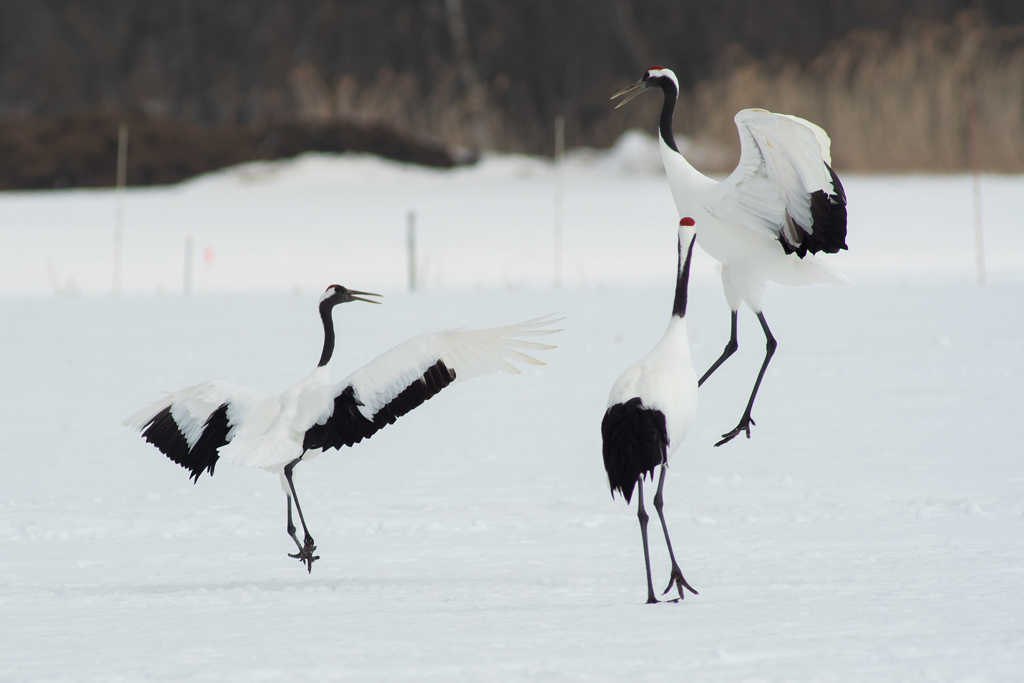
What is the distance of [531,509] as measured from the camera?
212 inches

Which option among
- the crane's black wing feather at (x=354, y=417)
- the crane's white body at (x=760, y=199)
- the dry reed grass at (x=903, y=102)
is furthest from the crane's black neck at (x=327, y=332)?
the dry reed grass at (x=903, y=102)

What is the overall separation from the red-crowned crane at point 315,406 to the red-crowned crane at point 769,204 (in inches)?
32.9

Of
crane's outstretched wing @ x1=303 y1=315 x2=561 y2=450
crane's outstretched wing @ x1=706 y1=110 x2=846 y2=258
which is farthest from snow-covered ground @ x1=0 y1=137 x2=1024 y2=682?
crane's outstretched wing @ x1=706 y1=110 x2=846 y2=258

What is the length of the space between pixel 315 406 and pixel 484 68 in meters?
25.2

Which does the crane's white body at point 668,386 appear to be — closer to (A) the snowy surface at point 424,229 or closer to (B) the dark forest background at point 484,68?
(A) the snowy surface at point 424,229

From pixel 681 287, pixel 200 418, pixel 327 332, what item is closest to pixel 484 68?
pixel 327 332

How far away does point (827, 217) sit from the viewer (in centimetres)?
487

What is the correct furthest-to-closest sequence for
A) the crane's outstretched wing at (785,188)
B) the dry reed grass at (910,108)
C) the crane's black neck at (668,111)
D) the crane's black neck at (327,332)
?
the dry reed grass at (910,108) → the crane's black neck at (668,111) → the crane's black neck at (327,332) → the crane's outstretched wing at (785,188)

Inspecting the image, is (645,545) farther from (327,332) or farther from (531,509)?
(327,332)

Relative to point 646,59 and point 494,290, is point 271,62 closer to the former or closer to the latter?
point 646,59

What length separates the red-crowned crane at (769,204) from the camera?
15.6 ft

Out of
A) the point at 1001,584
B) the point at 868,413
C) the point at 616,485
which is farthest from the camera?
the point at 868,413

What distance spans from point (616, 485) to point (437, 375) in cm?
81

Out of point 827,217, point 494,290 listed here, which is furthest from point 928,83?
point 827,217
